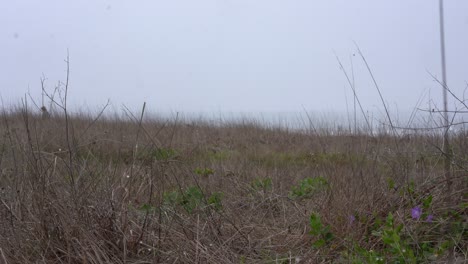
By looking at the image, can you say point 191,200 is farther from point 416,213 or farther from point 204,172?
point 416,213

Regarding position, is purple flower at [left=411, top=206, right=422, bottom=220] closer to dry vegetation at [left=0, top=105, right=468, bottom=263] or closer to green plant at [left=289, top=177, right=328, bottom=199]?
dry vegetation at [left=0, top=105, right=468, bottom=263]

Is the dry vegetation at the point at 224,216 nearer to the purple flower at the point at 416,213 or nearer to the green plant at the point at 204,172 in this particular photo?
the purple flower at the point at 416,213

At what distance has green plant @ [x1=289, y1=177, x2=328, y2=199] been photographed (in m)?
3.49

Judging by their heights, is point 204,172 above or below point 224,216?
above

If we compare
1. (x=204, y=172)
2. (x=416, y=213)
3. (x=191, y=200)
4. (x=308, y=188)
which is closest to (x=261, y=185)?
(x=308, y=188)

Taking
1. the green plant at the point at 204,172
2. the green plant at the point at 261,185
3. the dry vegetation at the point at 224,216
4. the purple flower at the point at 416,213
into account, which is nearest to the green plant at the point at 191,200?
the dry vegetation at the point at 224,216

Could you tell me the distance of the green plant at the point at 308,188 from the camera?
349 cm

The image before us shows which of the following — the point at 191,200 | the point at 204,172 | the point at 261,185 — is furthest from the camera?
the point at 204,172

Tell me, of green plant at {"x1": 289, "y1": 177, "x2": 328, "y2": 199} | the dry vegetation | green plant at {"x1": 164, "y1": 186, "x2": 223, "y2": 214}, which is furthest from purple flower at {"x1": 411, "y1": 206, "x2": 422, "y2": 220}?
green plant at {"x1": 164, "y1": 186, "x2": 223, "y2": 214}

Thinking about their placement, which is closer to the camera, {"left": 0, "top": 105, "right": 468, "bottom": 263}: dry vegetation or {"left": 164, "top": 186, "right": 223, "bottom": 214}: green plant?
{"left": 0, "top": 105, "right": 468, "bottom": 263}: dry vegetation

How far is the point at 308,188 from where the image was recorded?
355 cm

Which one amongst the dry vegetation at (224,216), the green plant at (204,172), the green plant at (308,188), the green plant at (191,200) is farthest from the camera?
the green plant at (204,172)

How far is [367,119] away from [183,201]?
1576 mm

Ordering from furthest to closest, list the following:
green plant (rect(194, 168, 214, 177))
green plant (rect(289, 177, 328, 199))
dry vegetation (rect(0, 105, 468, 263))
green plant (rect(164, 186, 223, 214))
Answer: green plant (rect(194, 168, 214, 177)), green plant (rect(289, 177, 328, 199)), green plant (rect(164, 186, 223, 214)), dry vegetation (rect(0, 105, 468, 263))
